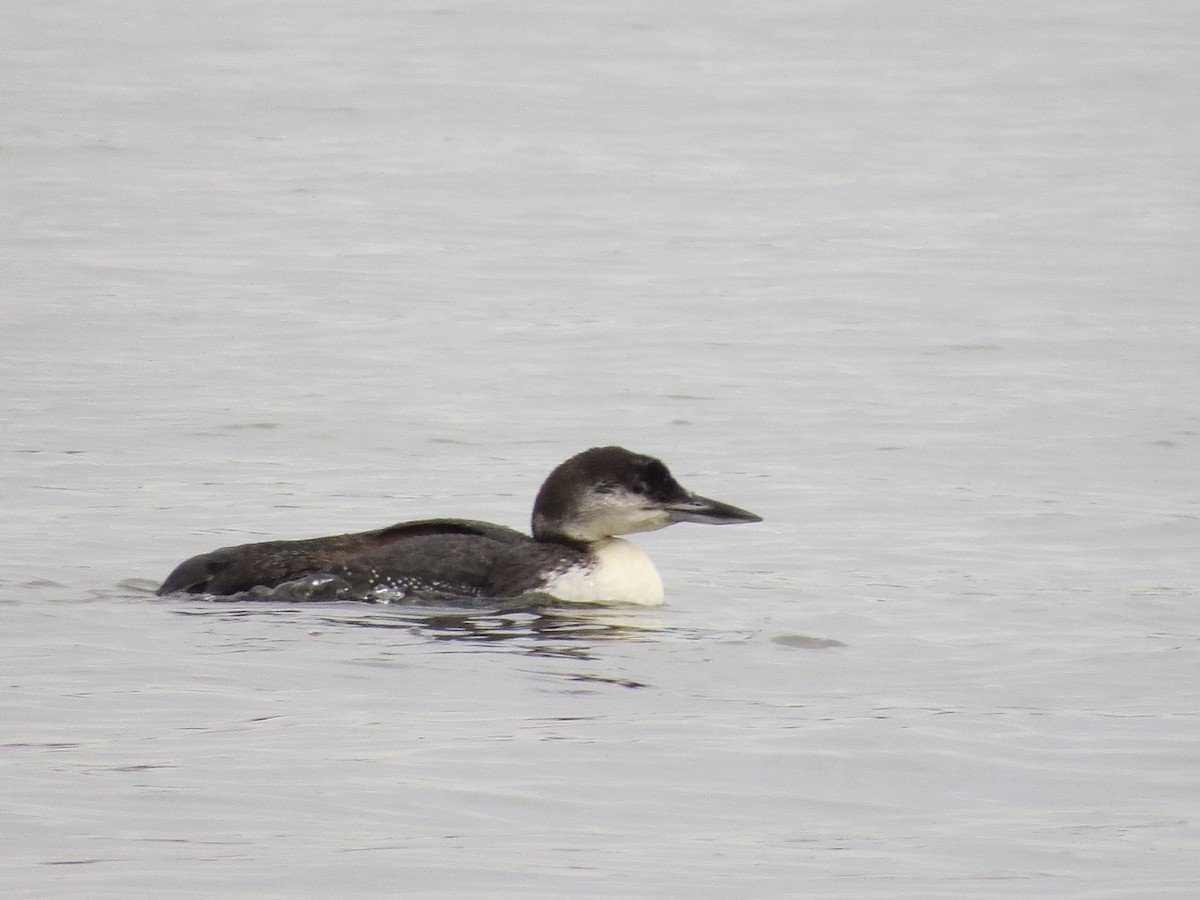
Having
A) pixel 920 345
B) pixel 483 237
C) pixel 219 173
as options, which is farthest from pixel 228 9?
pixel 920 345

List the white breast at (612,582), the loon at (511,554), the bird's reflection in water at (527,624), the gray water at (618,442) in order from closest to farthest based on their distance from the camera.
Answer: the gray water at (618,442) → the bird's reflection in water at (527,624) → the loon at (511,554) → the white breast at (612,582)

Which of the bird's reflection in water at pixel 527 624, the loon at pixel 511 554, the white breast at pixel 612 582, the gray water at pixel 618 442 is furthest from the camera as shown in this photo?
the white breast at pixel 612 582

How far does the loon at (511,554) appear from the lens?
27.6 ft

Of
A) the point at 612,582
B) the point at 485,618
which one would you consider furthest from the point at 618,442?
the point at 485,618

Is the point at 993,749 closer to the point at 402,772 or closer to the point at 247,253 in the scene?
the point at 402,772

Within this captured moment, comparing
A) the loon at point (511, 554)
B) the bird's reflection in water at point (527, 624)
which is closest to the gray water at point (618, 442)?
the bird's reflection in water at point (527, 624)

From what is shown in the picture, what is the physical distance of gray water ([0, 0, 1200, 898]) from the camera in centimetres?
568

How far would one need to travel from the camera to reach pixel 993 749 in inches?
251

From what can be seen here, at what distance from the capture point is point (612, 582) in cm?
859

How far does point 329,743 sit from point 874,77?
22327 millimetres

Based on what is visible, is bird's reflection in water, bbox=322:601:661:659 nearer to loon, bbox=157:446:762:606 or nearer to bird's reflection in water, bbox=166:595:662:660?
bird's reflection in water, bbox=166:595:662:660

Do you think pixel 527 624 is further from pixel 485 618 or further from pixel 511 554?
pixel 511 554

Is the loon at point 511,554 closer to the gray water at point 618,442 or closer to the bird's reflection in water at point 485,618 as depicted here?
the bird's reflection in water at point 485,618

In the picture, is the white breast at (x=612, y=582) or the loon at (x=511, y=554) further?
the white breast at (x=612, y=582)
